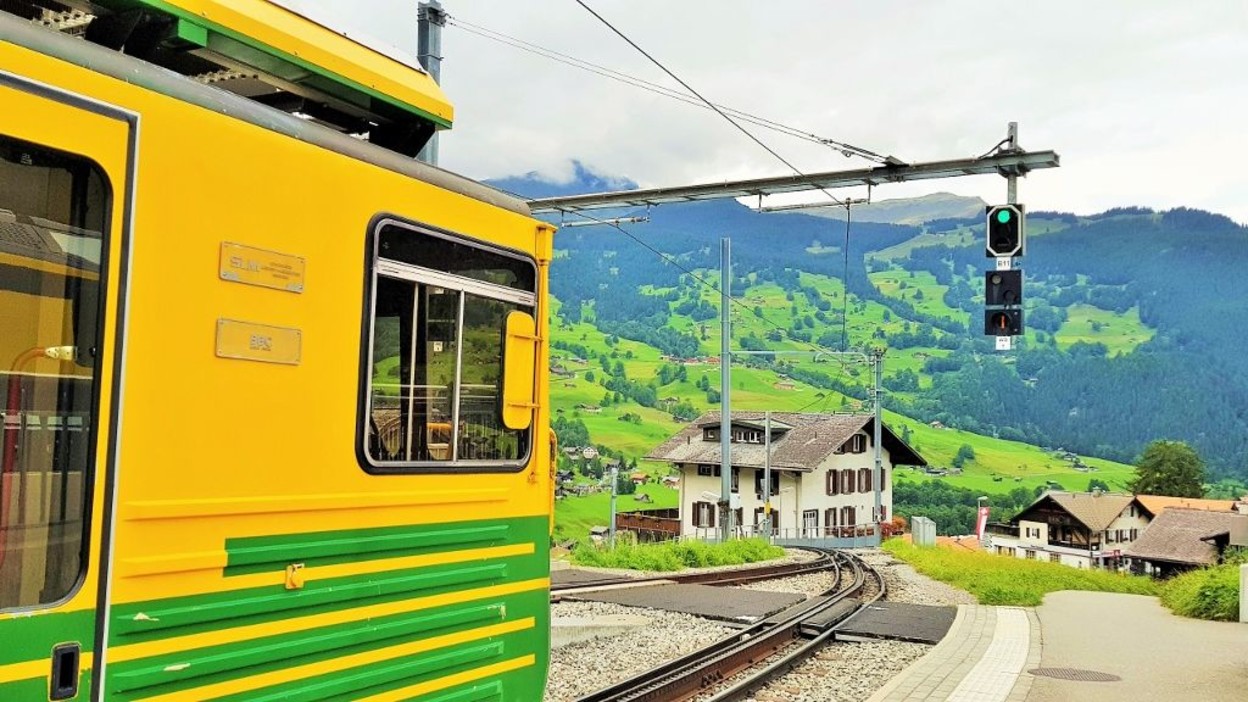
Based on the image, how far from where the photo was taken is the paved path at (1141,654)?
9484 mm

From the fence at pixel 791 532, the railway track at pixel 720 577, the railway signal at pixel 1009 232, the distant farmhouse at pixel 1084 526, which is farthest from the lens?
the distant farmhouse at pixel 1084 526

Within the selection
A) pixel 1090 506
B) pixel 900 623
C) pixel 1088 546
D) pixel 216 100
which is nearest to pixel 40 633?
pixel 216 100

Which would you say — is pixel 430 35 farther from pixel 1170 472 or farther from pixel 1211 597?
pixel 1170 472

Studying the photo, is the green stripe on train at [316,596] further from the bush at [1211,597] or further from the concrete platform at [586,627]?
the bush at [1211,597]

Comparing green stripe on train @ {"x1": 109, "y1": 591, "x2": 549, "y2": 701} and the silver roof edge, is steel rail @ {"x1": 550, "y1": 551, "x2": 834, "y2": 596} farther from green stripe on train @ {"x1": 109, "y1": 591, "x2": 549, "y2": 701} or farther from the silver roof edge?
the silver roof edge

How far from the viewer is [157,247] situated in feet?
11.0

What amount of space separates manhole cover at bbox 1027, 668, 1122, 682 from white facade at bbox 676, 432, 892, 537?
127ft

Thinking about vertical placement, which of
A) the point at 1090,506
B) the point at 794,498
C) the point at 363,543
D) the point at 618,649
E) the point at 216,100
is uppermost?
the point at 216,100

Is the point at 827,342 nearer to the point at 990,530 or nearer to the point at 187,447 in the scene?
the point at 990,530

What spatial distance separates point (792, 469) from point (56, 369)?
4838 centimetres

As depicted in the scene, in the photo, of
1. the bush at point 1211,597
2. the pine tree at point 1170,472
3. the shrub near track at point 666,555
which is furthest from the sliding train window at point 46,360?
the pine tree at point 1170,472

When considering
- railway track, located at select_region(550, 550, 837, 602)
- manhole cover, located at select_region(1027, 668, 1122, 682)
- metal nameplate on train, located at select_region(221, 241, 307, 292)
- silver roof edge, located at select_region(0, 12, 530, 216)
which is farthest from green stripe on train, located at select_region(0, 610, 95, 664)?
railway track, located at select_region(550, 550, 837, 602)

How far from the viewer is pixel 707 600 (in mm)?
15570

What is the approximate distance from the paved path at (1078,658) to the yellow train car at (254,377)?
542 cm
